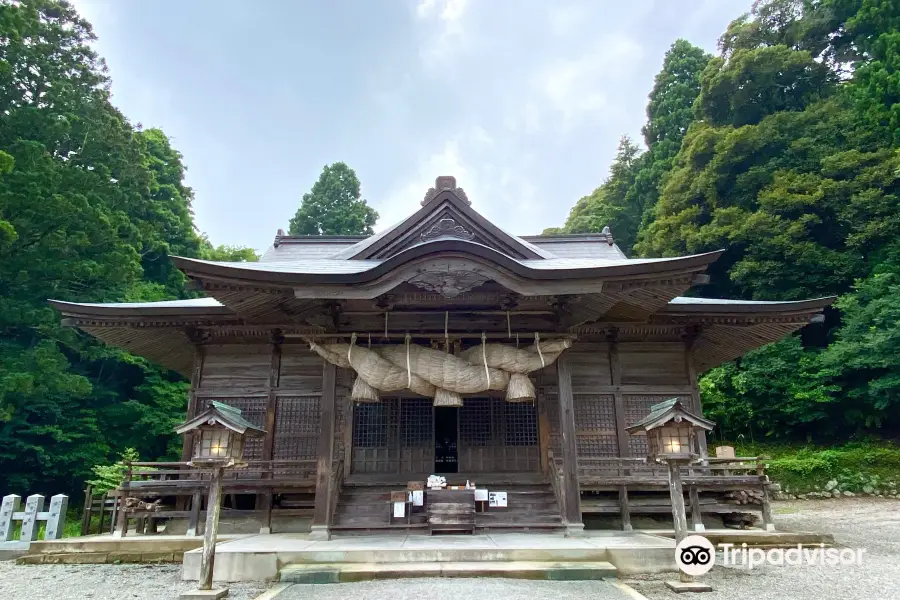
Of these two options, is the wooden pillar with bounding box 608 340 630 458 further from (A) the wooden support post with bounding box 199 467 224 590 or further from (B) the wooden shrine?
(A) the wooden support post with bounding box 199 467 224 590

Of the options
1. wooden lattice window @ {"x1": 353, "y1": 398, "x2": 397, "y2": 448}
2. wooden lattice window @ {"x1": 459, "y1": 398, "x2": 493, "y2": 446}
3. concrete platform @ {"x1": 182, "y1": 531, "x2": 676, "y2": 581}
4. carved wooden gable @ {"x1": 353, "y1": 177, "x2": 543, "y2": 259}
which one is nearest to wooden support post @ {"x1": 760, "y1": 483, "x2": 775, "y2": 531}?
concrete platform @ {"x1": 182, "y1": 531, "x2": 676, "y2": 581}

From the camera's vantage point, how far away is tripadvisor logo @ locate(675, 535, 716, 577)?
546cm

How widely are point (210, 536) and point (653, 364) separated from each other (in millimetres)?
8018

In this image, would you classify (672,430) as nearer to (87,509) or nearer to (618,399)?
(618,399)

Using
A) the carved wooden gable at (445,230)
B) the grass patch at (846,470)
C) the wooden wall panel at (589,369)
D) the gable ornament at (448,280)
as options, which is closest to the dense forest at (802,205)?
the grass patch at (846,470)

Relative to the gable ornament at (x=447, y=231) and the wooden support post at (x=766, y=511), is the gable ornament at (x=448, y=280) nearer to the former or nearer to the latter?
the gable ornament at (x=447, y=231)

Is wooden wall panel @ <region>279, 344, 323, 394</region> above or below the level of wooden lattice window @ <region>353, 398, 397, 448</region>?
above

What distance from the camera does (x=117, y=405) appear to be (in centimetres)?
1841

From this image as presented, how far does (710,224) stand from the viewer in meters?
22.6

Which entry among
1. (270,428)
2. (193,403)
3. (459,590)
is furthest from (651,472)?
(193,403)

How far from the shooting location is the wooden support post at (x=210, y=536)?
5.24 m

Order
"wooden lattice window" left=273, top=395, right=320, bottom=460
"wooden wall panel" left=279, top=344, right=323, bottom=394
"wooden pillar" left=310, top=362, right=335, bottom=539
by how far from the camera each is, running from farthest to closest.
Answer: "wooden wall panel" left=279, top=344, right=323, bottom=394 → "wooden lattice window" left=273, top=395, right=320, bottom=460 → "wooden pillar" left=310, top=362, right=335, bottom=539

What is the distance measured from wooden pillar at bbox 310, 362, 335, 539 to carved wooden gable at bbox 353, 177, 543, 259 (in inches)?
97.6

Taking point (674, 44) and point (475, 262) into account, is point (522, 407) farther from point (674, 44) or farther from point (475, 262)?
point (674, 44)
